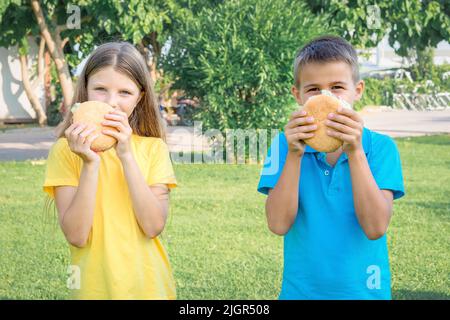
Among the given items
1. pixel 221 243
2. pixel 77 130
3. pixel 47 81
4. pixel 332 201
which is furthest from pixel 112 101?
pixel 47 81

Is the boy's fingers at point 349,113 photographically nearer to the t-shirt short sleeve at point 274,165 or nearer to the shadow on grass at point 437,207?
the t-shirt short sleeve at point 274,165

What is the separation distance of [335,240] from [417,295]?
2535 mm

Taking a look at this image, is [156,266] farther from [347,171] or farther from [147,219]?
[347,171]

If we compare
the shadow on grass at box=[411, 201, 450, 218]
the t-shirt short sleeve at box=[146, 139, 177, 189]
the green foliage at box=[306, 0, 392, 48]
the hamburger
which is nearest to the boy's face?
the hamburger

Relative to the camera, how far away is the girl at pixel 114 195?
2.32 m

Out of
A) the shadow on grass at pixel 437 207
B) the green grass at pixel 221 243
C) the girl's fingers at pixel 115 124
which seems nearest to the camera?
the girl's fingers at pixel 115 124

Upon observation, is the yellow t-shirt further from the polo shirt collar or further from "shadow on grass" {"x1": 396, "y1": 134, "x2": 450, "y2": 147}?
"shadow on grass" {"x1": 396, "y1": 134, "x2": 450, "y2": 147}

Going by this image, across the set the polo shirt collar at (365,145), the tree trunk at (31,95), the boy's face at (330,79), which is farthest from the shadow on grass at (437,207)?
the tree trunk at (31,95)

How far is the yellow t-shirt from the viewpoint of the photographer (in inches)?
93.8

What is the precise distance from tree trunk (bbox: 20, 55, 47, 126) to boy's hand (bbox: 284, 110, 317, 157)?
63.9 feet

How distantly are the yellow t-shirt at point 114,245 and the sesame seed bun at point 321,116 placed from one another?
602 mm

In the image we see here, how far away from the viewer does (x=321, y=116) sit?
2236 mm

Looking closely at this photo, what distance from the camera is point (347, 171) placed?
2.42 m

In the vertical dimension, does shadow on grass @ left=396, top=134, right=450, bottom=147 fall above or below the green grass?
above
